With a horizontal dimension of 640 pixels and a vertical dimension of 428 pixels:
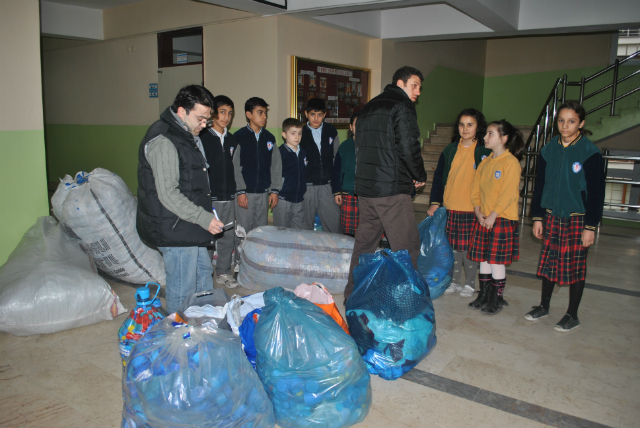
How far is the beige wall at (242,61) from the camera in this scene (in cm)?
476

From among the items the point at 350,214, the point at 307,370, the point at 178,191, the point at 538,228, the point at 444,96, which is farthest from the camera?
the point at 444,96

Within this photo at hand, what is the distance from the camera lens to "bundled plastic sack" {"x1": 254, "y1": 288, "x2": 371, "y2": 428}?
5.49 ft

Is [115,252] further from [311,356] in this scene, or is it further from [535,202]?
[535,202]

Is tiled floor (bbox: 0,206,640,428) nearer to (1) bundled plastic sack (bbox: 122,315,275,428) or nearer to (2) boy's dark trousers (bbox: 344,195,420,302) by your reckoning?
(1) bundled plastic sack (bbox: 122,315,275,428)

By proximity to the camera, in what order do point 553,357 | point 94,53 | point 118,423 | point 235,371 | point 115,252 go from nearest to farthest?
1. point 235,371
2. point 118,423
3. point 553,357
4. point 115,252
5. point 94,53

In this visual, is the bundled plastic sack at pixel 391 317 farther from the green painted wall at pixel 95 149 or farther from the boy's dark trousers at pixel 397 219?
the green painted wall at pixel 95 149

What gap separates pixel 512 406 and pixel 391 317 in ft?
2.00

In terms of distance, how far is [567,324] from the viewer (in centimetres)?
263

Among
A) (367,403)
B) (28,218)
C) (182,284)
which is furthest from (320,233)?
(28,218)

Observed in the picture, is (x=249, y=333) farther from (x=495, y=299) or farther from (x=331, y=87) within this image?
(x=331, y=87)

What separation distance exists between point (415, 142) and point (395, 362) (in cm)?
117

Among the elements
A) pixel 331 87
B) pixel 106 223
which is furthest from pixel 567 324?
pixel 331 87

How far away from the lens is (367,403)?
5.92ft

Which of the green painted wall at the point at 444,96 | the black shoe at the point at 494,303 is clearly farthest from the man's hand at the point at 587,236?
the green painted wall at the point at 444,96
